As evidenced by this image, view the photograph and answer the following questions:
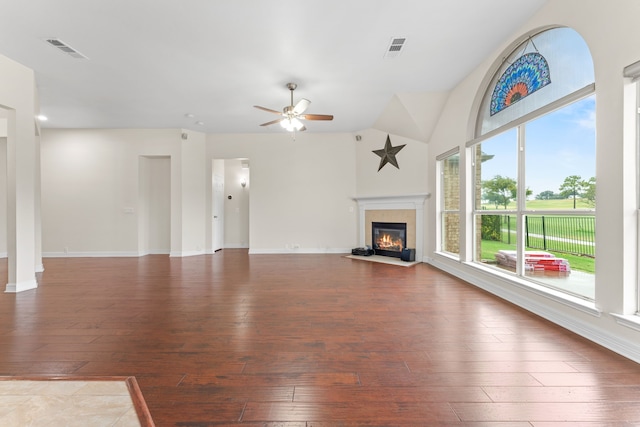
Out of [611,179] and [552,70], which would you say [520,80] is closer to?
[552,70]

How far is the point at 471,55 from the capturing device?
150 inches

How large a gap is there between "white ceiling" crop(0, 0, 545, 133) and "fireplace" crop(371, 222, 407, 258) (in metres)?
2.70

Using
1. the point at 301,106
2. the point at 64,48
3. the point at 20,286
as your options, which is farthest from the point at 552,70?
the point at 20,286

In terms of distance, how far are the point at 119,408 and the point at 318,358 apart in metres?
1.24

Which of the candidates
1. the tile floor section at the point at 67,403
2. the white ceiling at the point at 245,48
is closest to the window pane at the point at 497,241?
the white ceiling at the point at 245,48

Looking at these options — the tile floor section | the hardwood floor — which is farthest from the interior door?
the tile floor section

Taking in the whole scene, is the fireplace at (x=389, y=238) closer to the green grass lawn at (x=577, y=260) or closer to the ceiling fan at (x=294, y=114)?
the green grass lawn at (x=577, y=260)

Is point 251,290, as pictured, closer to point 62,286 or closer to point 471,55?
point 62,286

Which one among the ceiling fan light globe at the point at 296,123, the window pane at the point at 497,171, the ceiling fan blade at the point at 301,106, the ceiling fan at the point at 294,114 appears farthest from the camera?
the ceiling fan light globe at the point at 296,123

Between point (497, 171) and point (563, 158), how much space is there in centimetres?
108

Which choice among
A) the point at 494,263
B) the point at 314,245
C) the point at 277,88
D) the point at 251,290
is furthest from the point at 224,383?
the point at 314,245

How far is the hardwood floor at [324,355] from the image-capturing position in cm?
160

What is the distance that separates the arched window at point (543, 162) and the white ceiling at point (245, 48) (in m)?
0.53

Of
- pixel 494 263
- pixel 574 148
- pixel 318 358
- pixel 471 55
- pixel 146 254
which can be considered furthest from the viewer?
pixel 146 254
